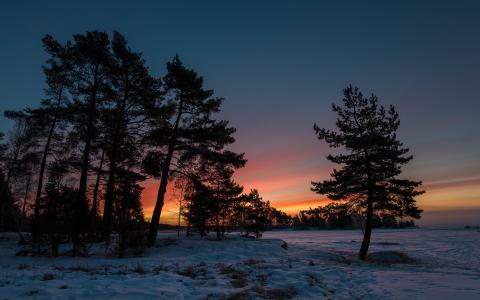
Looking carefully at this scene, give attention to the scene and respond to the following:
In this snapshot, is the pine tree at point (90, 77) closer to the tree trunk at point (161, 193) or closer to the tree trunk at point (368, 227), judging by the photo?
the tree trunk at point (161, 193)

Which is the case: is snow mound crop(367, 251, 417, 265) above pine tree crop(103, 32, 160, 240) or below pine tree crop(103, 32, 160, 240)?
below

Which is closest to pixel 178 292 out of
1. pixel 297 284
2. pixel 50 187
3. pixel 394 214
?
pixel 297 284

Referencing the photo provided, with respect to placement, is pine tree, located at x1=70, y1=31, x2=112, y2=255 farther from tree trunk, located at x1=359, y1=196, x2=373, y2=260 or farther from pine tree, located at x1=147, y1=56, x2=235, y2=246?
tree trunk, located at x1=359, y1=196, x2=373, y2=260

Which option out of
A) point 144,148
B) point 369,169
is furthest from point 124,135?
point 369,169

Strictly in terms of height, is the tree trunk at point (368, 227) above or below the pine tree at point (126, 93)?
below

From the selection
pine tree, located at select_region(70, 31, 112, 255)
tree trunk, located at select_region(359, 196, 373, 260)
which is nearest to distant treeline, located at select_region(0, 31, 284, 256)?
pine tree, located at select_region(70, 31, 112, 255)

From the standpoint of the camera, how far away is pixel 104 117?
19.6 meters

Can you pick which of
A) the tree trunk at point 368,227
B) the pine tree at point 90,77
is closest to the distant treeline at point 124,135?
the pine tree at point 90,77

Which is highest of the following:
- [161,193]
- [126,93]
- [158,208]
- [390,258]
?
[126,93]

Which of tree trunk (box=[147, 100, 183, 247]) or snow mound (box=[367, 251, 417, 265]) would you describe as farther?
snow mound (box=[367, 251, 417, 265])

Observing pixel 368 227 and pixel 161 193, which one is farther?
pixel 368 227

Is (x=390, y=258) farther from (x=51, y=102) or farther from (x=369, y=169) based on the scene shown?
(x=51, y=102)

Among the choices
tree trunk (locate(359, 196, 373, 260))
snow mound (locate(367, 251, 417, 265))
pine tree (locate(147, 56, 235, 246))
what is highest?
pine tree (locate(147, 56, 235, 246))

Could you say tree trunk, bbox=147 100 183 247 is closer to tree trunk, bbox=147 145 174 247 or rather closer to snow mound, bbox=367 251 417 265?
tree trunk, bbox=147 145 174 247
